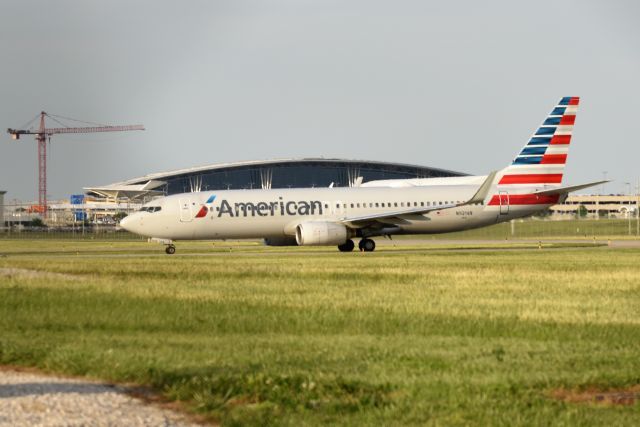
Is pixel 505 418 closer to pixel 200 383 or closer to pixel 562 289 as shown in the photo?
pixel 200 383

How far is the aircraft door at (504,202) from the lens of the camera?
184ft

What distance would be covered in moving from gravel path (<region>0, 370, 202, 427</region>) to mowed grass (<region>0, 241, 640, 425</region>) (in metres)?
0.55

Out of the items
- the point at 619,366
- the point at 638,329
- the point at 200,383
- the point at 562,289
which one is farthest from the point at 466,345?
the point at 562,289

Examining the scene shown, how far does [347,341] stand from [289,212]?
126ft

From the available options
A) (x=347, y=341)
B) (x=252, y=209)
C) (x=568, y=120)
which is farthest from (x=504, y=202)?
(x=347, y=341)

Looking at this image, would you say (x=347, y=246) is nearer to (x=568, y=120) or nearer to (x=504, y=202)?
(x=504, y=202)

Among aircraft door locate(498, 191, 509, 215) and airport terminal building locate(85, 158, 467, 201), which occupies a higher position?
airport terminal building locate(85, 158, 467, 201)

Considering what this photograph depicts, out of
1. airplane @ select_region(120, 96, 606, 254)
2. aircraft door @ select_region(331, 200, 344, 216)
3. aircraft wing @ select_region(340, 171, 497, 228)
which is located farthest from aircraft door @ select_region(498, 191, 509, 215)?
aircraft door @ select_region(331, 200, 344, 216)

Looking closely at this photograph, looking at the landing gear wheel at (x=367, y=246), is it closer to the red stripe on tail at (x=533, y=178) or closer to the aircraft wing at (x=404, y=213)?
the aircraft wing at (x=404, y=213)

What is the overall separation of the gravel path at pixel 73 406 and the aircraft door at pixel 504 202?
46025 mm

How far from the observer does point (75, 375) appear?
12609mm

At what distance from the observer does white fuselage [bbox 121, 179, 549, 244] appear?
175 feet

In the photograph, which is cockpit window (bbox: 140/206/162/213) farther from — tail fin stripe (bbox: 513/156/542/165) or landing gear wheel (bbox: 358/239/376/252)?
tail fin stripe (bbox: 513/156/542/165)

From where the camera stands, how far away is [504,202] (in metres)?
56.2
